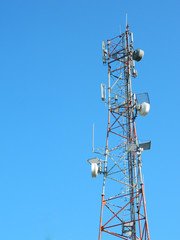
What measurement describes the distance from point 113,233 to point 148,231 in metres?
1.94

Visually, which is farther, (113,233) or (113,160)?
(113,160)

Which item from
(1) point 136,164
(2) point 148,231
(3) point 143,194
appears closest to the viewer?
(2) point 148,231

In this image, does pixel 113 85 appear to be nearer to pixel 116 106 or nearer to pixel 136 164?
pixel 116 106

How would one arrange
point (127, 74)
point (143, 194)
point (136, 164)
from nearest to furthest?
point (143, 194)
point (136, 164)
point (127, 74)

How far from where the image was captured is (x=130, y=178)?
826 inches

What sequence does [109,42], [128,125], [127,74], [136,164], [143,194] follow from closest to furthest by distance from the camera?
[143,194], [136,164], [128,125], [127,74], [109,42]

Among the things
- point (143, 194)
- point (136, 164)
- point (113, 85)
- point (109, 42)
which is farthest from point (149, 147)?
point (109, 42)

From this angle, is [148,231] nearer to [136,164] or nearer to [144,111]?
[136,164]

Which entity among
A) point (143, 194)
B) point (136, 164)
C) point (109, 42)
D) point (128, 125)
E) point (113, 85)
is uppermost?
point (109, 42)

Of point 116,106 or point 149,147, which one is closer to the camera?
point 149,147

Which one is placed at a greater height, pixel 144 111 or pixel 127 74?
pixel 127 74

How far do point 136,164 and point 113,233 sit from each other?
3.76 metres

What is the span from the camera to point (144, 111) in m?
22.3

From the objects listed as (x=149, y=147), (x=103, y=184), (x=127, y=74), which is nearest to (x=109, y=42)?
(x=127, y=74)
